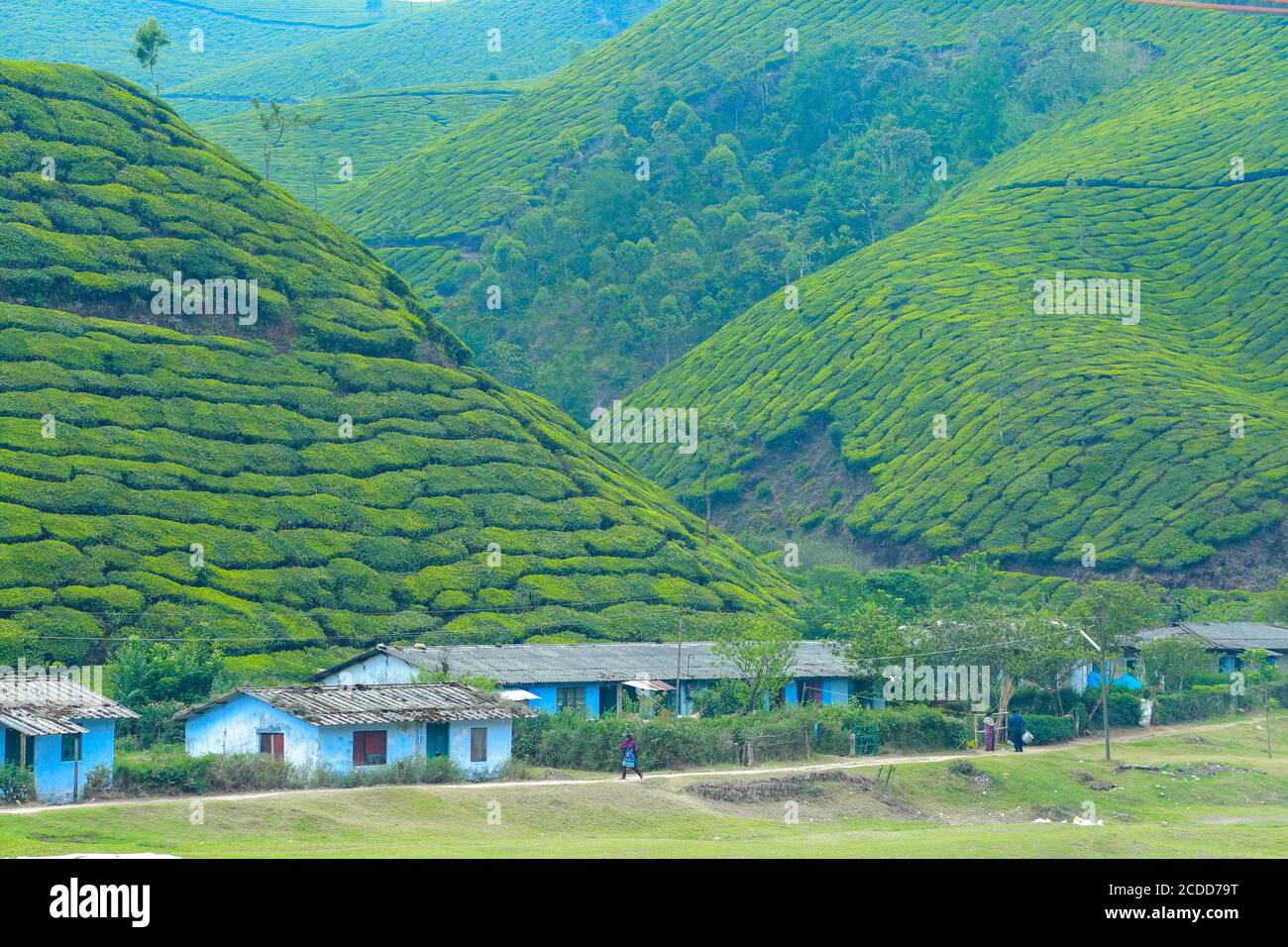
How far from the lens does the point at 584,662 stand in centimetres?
5622

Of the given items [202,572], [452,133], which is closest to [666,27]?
[452,133]

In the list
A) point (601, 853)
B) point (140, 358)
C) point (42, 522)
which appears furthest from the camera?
point (140, 358)

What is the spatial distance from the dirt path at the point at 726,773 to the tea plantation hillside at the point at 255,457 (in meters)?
20.3

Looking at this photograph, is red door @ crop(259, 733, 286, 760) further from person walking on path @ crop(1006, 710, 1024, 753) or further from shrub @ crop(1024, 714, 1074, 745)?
shrub @ crop(1024, 714, 1074, 745)

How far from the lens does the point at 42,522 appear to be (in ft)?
198

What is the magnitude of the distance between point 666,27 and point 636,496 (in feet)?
420

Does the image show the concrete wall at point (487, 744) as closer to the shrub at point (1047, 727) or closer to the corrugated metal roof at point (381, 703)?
the corrugated metal roof at point (381, 703)

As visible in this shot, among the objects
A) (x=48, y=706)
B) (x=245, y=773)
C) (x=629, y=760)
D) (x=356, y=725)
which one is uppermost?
(x=48, y=706)

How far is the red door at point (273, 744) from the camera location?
39.8 m

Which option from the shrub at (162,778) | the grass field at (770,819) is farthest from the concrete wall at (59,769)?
the grass field at (770,819)

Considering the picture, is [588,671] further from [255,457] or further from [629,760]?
[255,457]

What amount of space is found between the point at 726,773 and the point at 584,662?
14.8 m

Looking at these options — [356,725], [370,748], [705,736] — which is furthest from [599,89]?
[356,725]

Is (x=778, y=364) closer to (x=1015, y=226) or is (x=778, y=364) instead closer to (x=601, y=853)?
(x=1015, y=226)
